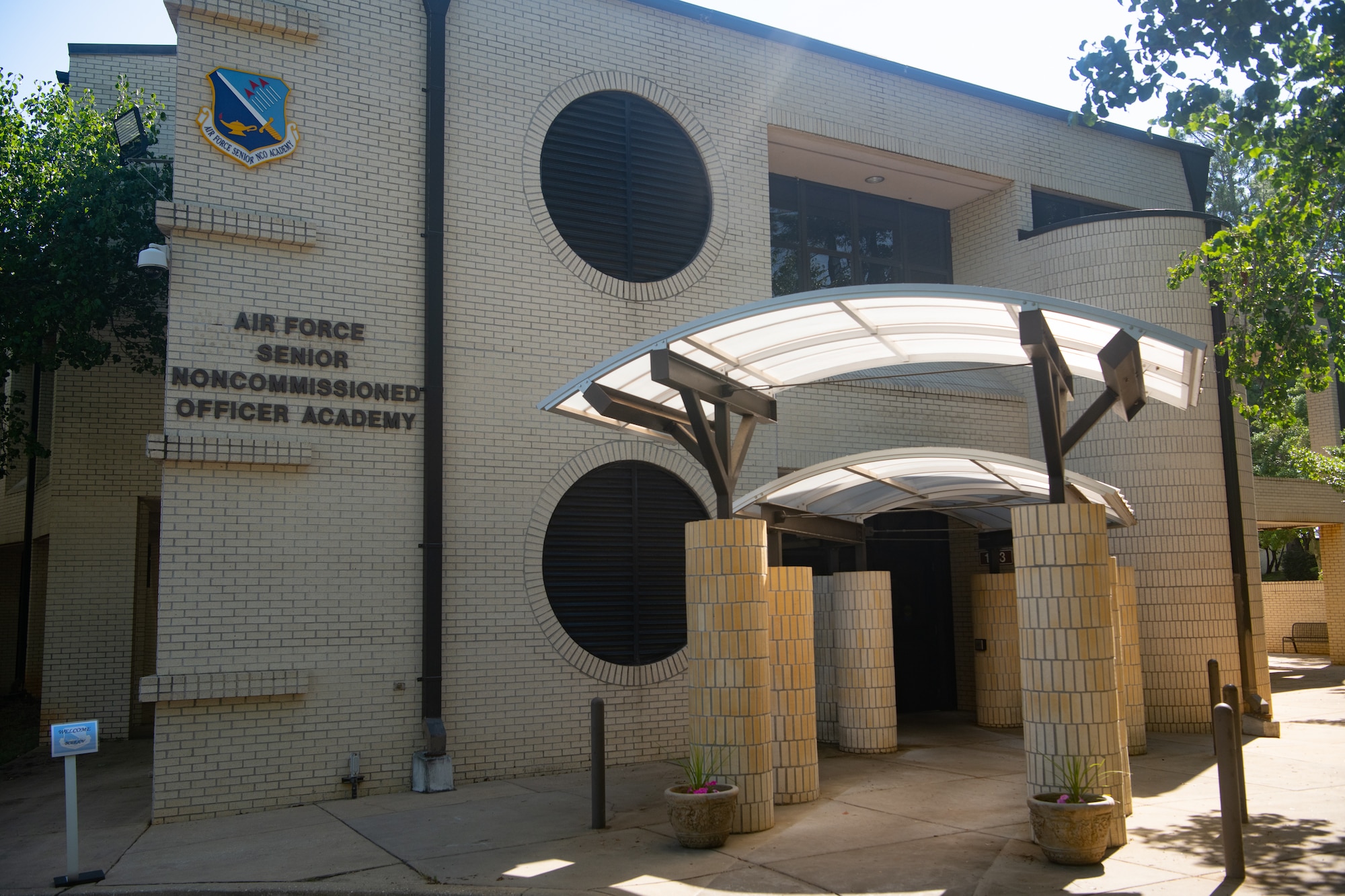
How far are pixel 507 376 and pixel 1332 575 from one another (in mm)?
21248

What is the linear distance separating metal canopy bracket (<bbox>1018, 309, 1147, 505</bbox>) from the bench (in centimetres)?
2370

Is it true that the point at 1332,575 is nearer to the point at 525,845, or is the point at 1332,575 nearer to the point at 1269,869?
the point at 1269,869

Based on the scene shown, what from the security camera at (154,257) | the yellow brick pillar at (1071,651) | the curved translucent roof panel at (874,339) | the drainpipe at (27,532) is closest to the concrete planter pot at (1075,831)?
the yellow brick pillar at (1071,651)

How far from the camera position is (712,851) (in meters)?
7.43

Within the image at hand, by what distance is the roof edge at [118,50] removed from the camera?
16.4m

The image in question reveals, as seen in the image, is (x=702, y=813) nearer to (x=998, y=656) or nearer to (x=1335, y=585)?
(x=998, y=656)

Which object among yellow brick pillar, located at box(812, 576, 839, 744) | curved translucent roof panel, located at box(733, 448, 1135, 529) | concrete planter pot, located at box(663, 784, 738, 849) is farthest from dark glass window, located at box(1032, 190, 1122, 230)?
concrete planter pot, located at box(663, 784, 738, 849)

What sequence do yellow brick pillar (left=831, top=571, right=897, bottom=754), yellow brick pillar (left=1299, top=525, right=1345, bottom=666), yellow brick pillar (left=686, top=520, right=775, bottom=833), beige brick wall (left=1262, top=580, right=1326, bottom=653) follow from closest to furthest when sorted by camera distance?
yellow brick pillar (left=686, top=520, right=775, bottom=833)
yellow brick pillar (left=831, top=571, right=897, bottom=754)
yellow brick pillar (left=1299, top=525, right=1345, bottom=666)
beige brick wall (left=1262, top=580, right=1326, bottom=653)

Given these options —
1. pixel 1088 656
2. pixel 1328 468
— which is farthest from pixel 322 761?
pixel 1328 468

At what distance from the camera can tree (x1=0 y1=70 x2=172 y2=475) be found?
13.9m

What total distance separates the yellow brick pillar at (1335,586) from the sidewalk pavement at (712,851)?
1418 cm

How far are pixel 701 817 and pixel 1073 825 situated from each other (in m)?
2.50

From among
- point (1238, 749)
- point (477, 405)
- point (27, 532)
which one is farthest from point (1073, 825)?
point (27, 532)

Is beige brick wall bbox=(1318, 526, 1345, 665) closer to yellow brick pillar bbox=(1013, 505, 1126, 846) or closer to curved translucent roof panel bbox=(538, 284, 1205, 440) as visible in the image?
curved translucent roof panel bbox=(538, 284, 1205, 440)
